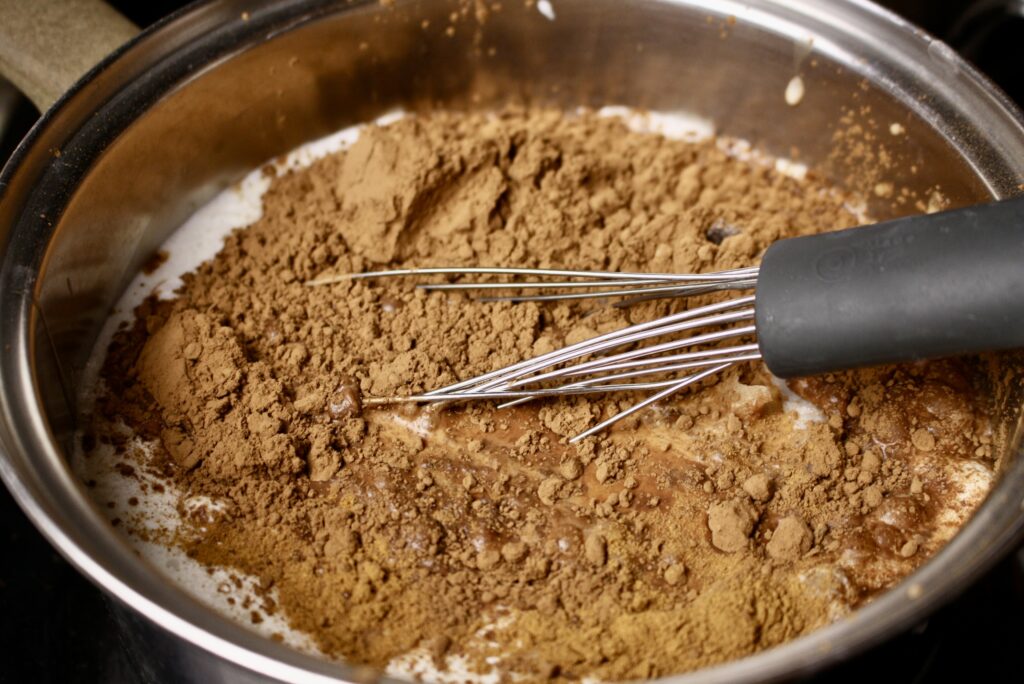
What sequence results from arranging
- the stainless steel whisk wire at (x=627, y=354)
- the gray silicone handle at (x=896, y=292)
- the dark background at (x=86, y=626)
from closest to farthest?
the gray silicone handle at (x=896, y=292) → the stainless steel whisk wire at (x=627, y=354) → the dark background at (x=86, y=626)

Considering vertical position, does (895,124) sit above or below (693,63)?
below

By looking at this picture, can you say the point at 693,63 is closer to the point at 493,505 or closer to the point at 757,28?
the point at 757,28

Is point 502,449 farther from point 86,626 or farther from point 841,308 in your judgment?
point 86,626

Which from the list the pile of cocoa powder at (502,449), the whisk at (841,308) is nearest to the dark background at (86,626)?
the pile of cocoa powder at (502,449)

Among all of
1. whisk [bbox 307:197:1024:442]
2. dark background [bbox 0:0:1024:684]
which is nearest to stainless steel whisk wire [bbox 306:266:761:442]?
whisk [bbox 307:197:1024:442]

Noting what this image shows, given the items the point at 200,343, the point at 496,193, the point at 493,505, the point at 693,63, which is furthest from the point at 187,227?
the point at 693,63

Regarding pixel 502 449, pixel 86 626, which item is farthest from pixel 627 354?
pixel 86 626

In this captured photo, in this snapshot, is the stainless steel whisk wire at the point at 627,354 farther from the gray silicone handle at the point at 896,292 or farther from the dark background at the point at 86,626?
the dark background at the point at 86,626
